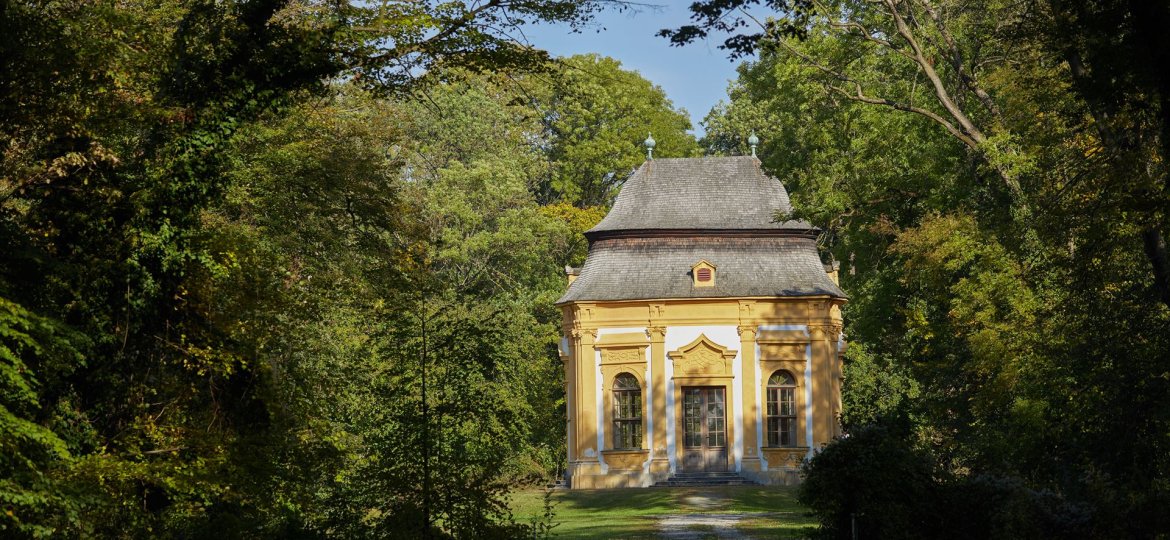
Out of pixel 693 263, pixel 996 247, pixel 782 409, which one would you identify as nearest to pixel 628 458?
pixel 782 409

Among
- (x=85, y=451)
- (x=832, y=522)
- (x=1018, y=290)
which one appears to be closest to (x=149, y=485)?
(x=85, y=451)

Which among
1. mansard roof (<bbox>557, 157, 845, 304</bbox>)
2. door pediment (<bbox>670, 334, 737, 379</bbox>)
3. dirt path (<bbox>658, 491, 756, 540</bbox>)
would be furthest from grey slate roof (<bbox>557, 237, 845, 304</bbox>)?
dirt path (<bbox>658, 491, 756, 540</bbox>)

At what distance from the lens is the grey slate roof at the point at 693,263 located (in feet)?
120

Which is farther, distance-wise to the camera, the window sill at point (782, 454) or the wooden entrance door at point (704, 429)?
the wooden entrance door at point (704, 429)

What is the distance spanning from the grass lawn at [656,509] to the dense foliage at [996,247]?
8.34ft

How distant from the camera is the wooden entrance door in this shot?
36.3m

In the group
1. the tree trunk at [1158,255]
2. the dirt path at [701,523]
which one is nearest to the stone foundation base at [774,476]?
the dirt path at [701,523]

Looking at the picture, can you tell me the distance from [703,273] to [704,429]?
12.5 ft

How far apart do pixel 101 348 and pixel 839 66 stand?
16852mm

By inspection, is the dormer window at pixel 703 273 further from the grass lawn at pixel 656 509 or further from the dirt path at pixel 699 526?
the dirt path at pixel 699 526

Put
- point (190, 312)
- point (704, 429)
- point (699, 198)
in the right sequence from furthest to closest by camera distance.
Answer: point (699, 198)
point (704, 429)
point (190, 312)

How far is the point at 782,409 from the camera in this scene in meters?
36.7

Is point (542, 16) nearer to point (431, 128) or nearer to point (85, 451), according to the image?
point (85, 451)

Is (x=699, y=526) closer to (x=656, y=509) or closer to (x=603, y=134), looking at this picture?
(x=656, y=509)
